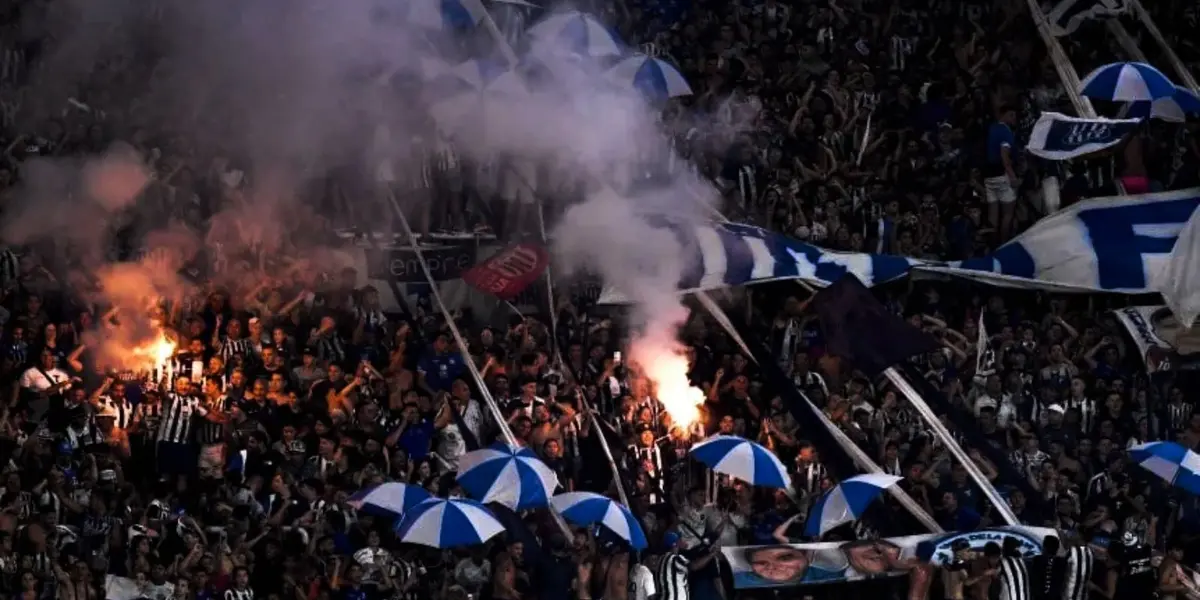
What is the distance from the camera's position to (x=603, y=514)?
11.9 metres

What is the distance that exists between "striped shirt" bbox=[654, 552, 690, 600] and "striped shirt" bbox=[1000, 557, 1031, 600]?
188cm

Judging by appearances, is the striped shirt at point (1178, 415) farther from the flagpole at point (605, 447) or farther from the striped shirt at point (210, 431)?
the striped shirt at point (210, 431)

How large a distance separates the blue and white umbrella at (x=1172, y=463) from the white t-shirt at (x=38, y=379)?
22.1 ft

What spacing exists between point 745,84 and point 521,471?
19.0ft

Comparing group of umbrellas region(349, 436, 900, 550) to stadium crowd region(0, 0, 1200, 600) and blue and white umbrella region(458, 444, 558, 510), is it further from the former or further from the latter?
stadium crowd region(0, 0, 1200, 600)

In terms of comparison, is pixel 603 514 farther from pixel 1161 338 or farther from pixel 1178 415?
pixel 1161 338

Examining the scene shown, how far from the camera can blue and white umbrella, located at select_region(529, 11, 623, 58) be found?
50.3 feet

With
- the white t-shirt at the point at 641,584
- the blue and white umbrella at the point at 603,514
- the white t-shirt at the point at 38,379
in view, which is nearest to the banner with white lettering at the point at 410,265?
the white t-shirt at the point at 38,379

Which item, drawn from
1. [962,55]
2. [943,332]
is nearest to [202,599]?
[943,332]

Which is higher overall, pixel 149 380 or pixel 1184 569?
pixel 149 380

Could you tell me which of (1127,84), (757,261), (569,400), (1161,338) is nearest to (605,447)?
(569,400)

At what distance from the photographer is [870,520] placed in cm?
1299

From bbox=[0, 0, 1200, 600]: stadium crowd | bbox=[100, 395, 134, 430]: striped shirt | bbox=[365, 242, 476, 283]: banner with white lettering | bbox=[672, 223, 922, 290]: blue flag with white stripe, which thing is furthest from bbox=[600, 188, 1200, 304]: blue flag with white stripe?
bbox=[100, 395, 134, 430]: striped shirt

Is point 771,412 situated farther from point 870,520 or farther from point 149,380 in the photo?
point 149,380
